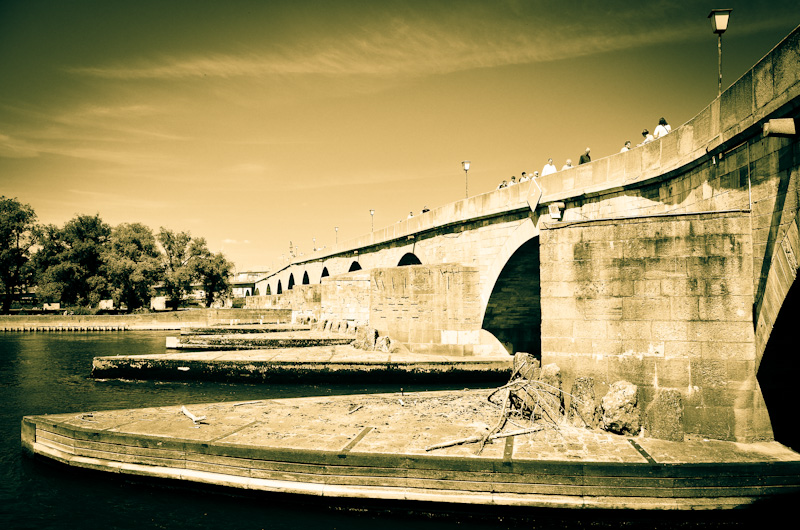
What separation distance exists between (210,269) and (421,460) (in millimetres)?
62478

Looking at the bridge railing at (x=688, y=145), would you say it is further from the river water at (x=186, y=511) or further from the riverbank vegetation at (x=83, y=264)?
the riverbank vegetation at (x=83, y=264)

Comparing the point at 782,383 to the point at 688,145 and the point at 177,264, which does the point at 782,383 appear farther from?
the point at 177,264

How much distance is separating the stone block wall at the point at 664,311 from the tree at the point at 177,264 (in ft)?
199

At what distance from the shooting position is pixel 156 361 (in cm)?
2338

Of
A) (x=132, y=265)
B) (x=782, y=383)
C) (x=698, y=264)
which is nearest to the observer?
(x=782, y=383)

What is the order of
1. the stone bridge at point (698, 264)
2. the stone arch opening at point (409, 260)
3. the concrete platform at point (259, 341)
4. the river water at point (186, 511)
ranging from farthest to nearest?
1. the stone arch opening at point (409, 260)
2. the concrete platform at point (259, 341)
3. the river water at point (186, 511)
4. the stone bridge at point (698, 264)

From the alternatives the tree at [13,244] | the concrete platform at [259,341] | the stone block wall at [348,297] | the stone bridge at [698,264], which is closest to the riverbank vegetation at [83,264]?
the tree at [13,244]

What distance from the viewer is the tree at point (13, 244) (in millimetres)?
57406

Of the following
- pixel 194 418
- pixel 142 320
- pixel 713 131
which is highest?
pixel 713 131

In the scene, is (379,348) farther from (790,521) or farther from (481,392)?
(790,521)

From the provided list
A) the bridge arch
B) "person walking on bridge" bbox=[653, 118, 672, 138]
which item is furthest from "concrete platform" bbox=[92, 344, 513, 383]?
"person walking on bridge" bbox=[653, 118, 672, 138]

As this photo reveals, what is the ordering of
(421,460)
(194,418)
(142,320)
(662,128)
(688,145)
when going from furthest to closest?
(142,320)
(662,128)
(194,418)
(688,145)
(421,460)

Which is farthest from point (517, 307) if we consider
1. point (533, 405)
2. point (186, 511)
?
point (186, 511)

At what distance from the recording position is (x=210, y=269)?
218ft
